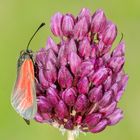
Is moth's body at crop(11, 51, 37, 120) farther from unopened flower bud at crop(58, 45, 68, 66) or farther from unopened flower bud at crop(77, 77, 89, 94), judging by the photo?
unopened flower bud at crop(77, 77, 89, 94)

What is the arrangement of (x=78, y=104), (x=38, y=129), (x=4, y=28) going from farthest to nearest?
(x=4, y=28) → (x=38, y=129) → (x=78, y=104)

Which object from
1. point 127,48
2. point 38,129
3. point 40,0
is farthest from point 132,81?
point 40,0

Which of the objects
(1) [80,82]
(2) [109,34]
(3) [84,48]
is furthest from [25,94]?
(2) [109,34]

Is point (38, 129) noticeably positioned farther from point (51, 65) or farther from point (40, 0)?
point (51, 65)

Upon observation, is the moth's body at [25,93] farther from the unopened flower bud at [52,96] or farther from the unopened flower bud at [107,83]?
the unopened flower bud at [107,83]

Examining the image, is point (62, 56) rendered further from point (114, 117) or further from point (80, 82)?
point (114, 117)

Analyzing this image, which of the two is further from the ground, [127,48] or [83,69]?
[83,69]
